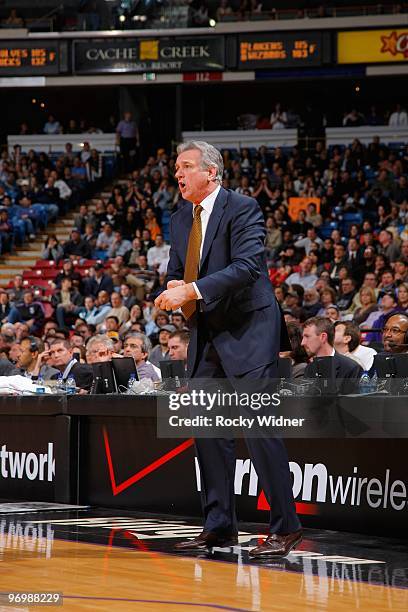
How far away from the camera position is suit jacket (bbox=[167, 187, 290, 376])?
4.79 m

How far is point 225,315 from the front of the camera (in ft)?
16.0

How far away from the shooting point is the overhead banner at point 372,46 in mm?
20828

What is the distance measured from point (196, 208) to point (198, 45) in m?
17.4

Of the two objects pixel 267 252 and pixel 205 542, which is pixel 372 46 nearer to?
pixel 267 252

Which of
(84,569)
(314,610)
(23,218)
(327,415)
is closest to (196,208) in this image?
(327,415)

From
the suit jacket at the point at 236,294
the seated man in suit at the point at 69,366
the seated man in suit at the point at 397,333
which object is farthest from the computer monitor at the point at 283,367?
the seated man in suit at the point at 69,366

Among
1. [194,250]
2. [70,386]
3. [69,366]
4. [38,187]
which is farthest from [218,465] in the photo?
[38,187]

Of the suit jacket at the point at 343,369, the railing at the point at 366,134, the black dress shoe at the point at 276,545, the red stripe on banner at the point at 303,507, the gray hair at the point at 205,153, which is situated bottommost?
the red stripe on banner at the point at 303,507

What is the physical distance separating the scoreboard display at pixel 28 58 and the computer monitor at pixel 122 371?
54.5 feet

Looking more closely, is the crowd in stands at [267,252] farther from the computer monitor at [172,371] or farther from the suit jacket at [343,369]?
the suit jacket at [343,369]

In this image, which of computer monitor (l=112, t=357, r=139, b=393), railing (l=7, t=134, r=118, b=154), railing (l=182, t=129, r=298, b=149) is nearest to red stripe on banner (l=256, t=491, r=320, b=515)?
computer monitor (l=112, t=357, r=139, b=393)

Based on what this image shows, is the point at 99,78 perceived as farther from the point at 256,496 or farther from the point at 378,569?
the point at 378,569

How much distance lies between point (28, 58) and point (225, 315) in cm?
1909

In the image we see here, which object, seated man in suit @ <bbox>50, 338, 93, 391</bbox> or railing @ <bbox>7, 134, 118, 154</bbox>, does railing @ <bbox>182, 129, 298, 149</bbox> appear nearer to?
railing @ <bbox>7, 134, 118, 154</bbox>
